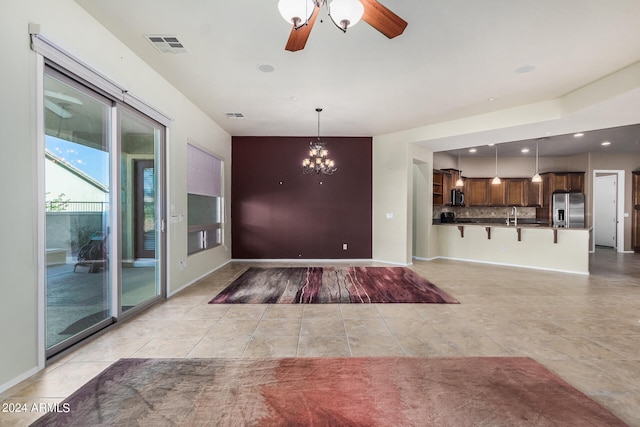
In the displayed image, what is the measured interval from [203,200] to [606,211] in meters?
12.3

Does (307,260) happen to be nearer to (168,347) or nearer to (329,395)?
(168,347)

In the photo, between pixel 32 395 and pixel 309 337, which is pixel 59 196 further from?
pixel 309 337

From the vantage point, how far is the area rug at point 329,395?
5.78 ft

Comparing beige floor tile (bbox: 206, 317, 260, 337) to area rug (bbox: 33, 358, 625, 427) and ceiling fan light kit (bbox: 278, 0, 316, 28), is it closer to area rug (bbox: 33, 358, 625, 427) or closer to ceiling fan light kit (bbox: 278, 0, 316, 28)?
area rug (bbox: 33, 358, 625, 427)

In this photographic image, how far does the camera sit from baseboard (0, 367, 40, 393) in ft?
6.58

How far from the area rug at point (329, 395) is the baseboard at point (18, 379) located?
50 centimetres

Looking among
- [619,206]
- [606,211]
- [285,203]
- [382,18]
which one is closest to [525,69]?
[382,18]

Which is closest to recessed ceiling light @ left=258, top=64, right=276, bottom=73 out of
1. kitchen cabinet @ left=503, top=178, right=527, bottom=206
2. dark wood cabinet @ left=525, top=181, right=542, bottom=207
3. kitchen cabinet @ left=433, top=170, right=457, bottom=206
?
kitchen cabinet @ left=433, top=170, right=457, bottom=206

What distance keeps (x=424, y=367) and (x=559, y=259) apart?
214 inches

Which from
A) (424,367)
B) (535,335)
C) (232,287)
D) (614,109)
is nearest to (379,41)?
(424,367)

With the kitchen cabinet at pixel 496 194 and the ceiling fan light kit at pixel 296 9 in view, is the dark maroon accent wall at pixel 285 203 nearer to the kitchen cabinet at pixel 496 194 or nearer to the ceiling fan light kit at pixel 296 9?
the kitchen cabinet at pixel 496 194

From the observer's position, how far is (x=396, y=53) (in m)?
3.36

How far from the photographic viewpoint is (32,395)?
1986 mm

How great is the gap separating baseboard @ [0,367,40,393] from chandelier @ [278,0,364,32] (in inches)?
126
